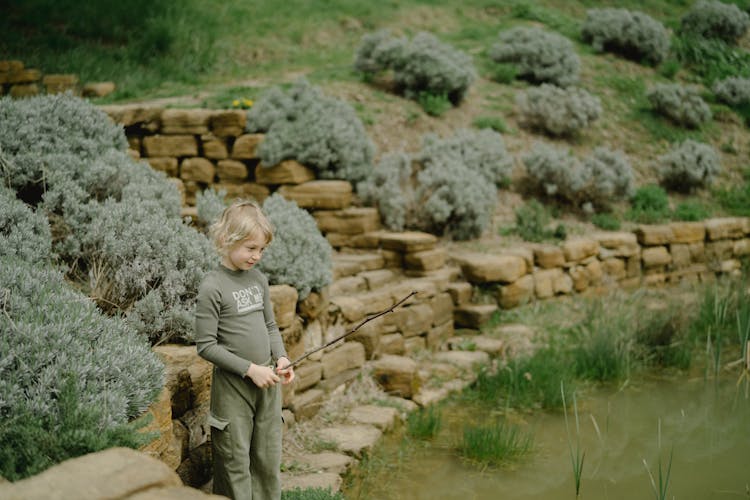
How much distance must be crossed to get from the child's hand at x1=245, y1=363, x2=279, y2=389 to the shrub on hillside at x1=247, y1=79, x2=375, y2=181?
15.4ft

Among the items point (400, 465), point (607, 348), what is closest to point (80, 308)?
point (400, 465)

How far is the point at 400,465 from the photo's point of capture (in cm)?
453

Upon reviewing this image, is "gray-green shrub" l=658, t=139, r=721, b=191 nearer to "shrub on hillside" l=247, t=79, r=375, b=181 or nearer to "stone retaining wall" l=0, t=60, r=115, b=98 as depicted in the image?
"shrub on hillside" l=247, t=79, r=375, b=181

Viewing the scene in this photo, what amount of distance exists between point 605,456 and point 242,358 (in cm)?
297

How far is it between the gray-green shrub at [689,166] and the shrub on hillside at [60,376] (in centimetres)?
931

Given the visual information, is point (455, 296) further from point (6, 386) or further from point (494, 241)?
point (6, 386)

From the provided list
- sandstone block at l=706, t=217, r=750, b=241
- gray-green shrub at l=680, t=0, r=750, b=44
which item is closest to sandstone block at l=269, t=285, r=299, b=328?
sandstone block at l=706, t=217, r=750, b=241

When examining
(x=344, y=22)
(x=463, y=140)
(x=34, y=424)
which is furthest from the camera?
(x=344, y=22)

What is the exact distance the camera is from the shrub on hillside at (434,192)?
7.66m

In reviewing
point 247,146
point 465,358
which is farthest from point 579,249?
point 247,146

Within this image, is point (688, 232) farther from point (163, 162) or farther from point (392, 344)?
point (163, 162)

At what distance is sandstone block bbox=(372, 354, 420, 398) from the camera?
18.3ft

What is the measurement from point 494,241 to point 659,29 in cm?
774

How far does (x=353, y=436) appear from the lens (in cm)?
473
